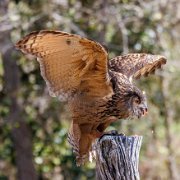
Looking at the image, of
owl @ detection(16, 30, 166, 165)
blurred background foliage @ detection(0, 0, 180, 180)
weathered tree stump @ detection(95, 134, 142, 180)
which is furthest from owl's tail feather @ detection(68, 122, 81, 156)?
blurred background foliage @ detection(0, 0, 180, 180)

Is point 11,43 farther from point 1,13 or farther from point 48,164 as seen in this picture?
point 48,164

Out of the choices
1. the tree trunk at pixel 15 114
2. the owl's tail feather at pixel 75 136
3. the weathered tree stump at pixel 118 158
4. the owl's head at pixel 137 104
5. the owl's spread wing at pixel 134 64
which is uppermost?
the owl's spread wing at pixel 134 64

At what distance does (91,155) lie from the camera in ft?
14.9

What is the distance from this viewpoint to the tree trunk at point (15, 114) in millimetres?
7043

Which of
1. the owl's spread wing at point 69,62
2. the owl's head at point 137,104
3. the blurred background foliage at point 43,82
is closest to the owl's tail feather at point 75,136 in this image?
the owl's spread wing at point 69,62

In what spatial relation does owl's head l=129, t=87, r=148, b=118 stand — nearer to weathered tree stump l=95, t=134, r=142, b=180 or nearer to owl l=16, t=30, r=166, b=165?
owl l=16, t=30, r=166, b=165

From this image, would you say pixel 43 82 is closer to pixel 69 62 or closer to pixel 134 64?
pixel 134 64

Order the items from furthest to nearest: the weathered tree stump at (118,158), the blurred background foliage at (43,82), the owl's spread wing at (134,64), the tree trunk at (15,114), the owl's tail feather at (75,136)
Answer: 1. the tree trunk at (15,114)
2. the blurred background foliage at (43,82)
3. the owl's spread wing at (134,64)
4. the owl's tail feather at (75,136)
5. the weathered tree stump at (118,158)

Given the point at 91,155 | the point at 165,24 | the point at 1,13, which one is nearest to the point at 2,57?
the point at 1,13

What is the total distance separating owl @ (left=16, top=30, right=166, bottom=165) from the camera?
4.10 meters

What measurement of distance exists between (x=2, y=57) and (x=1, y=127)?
0.79m

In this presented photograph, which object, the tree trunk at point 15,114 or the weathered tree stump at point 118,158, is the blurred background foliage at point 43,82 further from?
the weathered tree stump at point 118,158

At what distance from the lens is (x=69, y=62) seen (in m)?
4.22

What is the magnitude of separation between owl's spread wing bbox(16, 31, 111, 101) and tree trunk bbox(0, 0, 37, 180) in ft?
8.20
